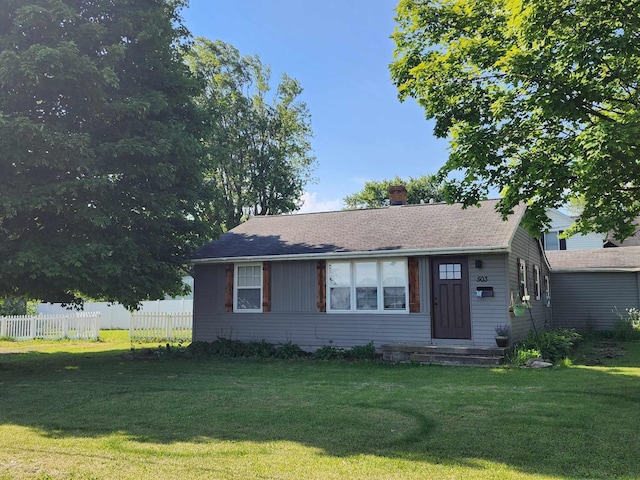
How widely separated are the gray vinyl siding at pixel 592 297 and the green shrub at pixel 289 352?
442 inches

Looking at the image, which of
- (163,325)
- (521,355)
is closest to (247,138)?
(163,325)

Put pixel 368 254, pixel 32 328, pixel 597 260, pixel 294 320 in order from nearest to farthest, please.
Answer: pixel 368 254, pixel 294 320, pixel 597 260, pixel 32 328

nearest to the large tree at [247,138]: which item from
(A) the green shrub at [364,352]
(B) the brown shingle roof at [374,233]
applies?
(B) the brown shingle roof at [374,233]

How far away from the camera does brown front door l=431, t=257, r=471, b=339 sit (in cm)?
1193

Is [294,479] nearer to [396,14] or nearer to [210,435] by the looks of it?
[210,435]

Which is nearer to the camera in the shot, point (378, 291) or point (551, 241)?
point (378, 291)

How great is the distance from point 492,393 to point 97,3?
39.2 ft

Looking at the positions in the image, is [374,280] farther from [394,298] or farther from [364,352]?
[364,352]

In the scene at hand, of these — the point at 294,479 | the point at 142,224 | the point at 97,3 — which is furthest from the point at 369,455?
the point at 97,3

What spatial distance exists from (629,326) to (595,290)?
2.34 meters

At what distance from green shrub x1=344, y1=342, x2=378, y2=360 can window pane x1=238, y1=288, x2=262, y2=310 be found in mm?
3084

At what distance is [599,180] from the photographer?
6.11 metres

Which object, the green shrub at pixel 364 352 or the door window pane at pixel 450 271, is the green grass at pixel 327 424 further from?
the door window pane at pixel 450 271

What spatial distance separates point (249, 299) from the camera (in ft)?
46.3
